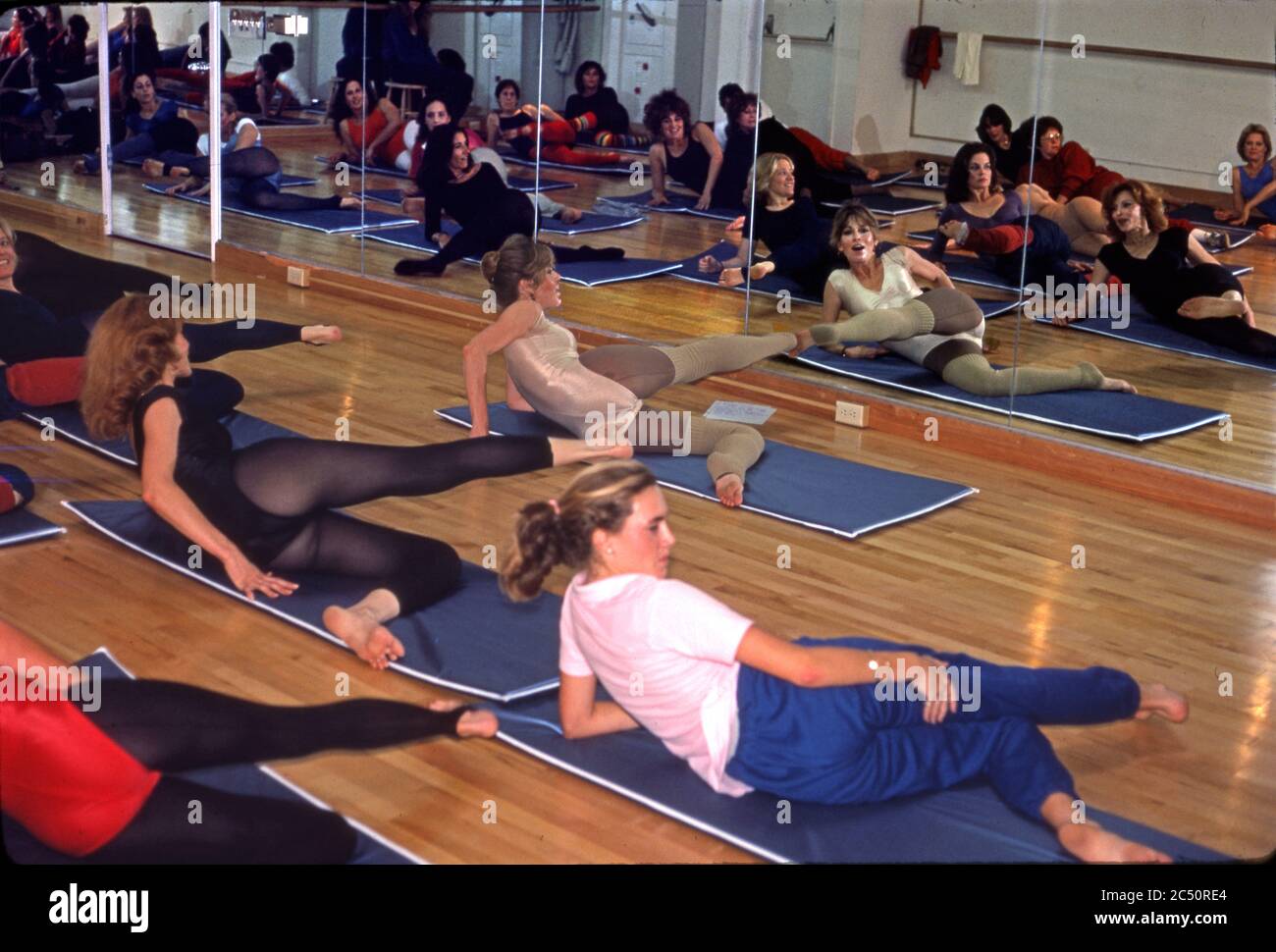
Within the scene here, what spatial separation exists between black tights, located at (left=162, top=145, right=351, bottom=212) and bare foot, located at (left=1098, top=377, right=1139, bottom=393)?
3973 mm

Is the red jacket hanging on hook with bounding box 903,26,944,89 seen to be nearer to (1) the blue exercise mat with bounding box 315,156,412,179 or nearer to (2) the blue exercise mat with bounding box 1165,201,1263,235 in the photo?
(2) the blue exercise mat with bounding box 1165,201,1263,235

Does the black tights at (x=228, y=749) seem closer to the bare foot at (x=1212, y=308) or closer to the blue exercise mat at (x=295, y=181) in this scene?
the bare foot at (x=1212, y=308)

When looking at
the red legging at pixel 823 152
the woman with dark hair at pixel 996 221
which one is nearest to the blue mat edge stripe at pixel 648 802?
the woman with dark hair at pixel 996 221

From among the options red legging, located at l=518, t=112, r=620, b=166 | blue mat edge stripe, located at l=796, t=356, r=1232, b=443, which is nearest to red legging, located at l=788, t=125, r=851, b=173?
blue mat edge stripe, located at l=796, t=356, r=1232, b=443

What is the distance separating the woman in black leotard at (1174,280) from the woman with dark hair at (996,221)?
0.55 feet

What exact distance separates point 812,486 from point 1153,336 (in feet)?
5.02

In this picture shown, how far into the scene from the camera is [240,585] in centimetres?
352

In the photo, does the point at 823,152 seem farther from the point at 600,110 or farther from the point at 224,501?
the point at 224,501

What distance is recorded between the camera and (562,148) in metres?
6.36

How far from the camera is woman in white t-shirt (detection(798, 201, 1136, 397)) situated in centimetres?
498

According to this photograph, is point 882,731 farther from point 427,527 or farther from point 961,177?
point 961,177

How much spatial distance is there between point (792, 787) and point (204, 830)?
981mm

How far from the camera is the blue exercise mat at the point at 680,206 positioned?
240 inches

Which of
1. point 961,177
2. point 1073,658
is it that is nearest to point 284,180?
point 961,177
